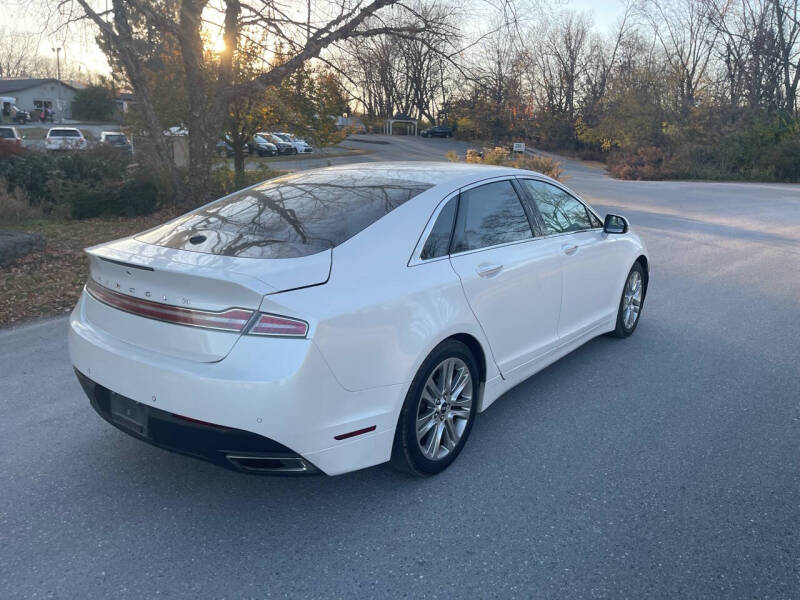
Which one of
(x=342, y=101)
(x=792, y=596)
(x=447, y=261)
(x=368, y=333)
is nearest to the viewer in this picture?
(x=792, y=596)

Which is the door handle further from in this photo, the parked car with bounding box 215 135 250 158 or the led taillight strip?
the parked car with bounding box 215 135 250 158

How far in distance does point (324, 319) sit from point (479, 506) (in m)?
1.28

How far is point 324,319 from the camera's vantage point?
285 centimetres

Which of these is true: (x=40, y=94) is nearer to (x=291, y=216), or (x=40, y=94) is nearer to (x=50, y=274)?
(x=50, y=274)

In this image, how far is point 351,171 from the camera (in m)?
4.39

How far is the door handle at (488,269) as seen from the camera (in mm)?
3796

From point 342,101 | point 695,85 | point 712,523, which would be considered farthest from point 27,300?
point 695,85

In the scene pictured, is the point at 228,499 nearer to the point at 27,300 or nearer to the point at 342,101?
the point at 27,300

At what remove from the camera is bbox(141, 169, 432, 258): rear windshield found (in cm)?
332

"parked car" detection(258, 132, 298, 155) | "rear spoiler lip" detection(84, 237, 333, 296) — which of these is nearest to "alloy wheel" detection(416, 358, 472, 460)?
"rear spoiler lip" detection(84, 237, 333, 296)

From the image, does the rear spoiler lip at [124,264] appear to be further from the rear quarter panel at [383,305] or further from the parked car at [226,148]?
the parked car at [226,148]

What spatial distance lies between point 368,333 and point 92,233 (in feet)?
A: 31.4

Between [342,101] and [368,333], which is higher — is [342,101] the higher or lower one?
the higher one

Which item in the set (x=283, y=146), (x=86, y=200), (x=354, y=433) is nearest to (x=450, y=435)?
(x=354, y=433)
